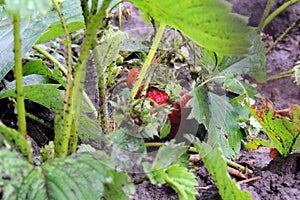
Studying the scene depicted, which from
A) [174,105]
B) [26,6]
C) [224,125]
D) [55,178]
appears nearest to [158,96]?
[174,105]

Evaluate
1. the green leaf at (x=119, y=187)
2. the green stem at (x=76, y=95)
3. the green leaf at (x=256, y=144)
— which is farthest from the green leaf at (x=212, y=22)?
the green leaf at (x=256, y=144)

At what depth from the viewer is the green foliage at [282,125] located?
0.88 meters

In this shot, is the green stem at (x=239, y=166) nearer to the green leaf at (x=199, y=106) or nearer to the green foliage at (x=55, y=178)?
the green leaf at (x=199, y=106)

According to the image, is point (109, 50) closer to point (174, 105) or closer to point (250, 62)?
point (174, 105)

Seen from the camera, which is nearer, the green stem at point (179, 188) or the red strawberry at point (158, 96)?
the green stem at point (179, 188)

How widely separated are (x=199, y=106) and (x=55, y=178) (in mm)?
400

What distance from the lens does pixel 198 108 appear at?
937 millimetres

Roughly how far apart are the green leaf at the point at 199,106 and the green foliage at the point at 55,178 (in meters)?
0.32

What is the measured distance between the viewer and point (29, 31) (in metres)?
0.98

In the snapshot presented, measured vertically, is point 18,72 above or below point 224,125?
above

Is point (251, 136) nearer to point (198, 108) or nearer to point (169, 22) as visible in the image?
point (198, 108)

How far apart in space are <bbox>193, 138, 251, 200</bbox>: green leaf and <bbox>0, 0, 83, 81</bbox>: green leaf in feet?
1.30

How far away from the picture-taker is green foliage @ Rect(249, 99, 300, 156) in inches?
34.8

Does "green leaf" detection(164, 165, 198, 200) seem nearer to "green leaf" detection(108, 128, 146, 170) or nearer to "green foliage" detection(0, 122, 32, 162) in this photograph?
"green leaf" detection(108, 128, 146, 170)
